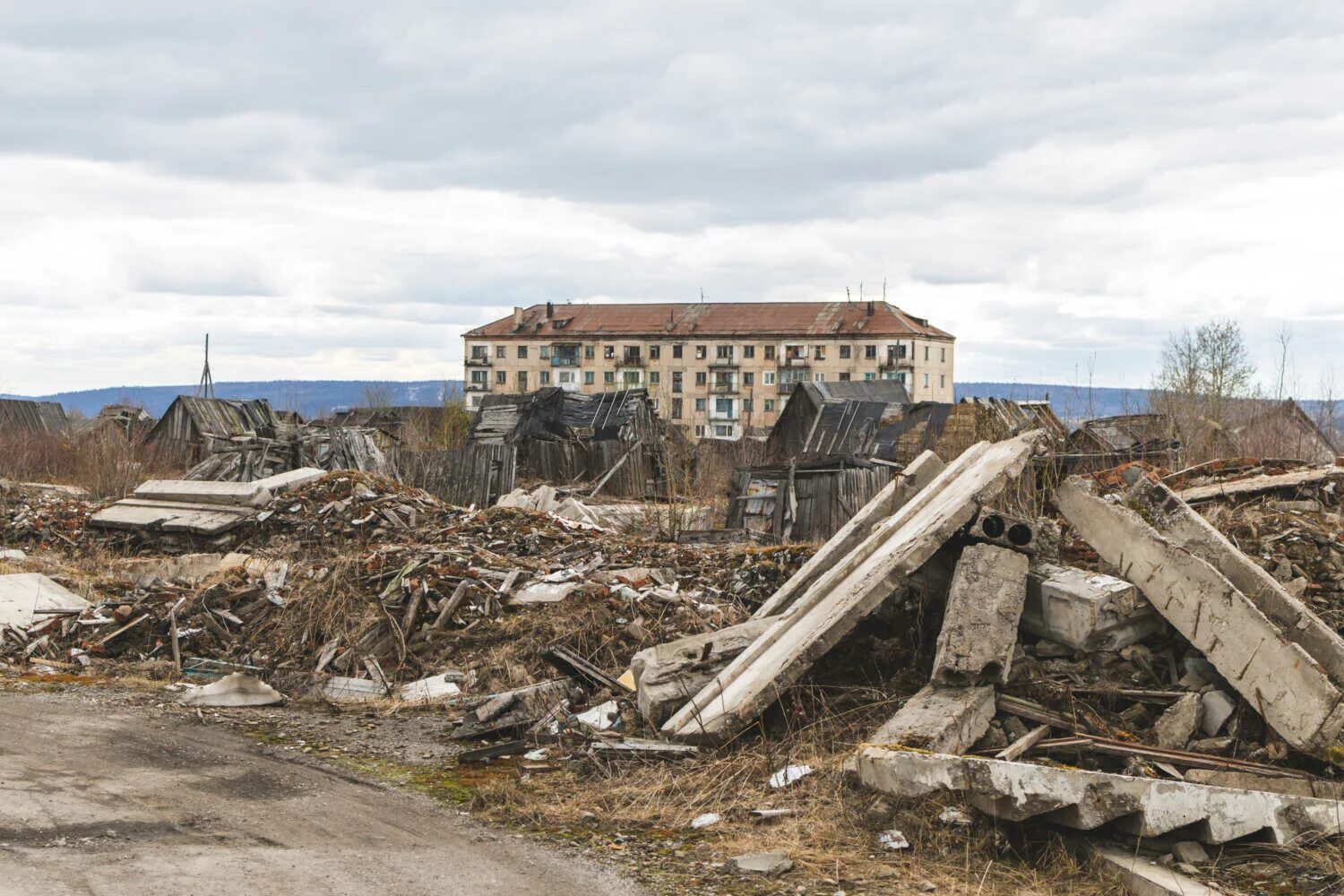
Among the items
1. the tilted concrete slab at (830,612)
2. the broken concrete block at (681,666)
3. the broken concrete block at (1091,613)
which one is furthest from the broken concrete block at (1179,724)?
the broken concrete block at (681,666)

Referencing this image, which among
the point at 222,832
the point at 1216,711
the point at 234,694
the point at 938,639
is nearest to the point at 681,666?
the point at 938,639

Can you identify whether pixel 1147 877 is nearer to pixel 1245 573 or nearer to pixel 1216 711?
pixel 1216 711

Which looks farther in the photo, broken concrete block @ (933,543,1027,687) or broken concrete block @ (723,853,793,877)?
broken concrete block @ (933,543,1027,687)

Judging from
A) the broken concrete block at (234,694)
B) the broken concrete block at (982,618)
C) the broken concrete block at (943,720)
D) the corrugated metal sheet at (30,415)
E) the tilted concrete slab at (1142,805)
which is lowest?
the broken concrete block at (234,694)

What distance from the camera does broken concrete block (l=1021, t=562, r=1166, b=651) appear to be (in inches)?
245

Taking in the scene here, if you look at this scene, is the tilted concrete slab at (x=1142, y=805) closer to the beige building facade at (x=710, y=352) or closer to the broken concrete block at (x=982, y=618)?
the broken concrete block at (x=982, y=618)

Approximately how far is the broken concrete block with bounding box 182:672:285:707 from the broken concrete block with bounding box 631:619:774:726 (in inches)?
113

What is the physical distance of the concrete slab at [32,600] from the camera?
10.5m

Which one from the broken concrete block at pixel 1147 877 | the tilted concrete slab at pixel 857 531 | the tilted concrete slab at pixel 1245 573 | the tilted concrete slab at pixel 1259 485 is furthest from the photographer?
the tilted concrete slab at pixel 857 531

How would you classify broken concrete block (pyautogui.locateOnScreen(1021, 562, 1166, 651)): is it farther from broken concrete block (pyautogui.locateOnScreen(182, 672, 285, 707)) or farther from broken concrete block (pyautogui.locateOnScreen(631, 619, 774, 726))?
broken concrete block (pyautogui.locateOnScreen(182, 672, 285, 707))

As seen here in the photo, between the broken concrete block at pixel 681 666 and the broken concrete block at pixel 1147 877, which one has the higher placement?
the broken concrete block at pixel 681 666

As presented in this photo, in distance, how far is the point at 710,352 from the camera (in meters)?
81.8

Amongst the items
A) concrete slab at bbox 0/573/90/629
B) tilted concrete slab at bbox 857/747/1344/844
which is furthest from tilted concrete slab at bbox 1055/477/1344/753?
concrete slab at bbox 0/573/90/629

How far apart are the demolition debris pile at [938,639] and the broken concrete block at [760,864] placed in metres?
0.03
